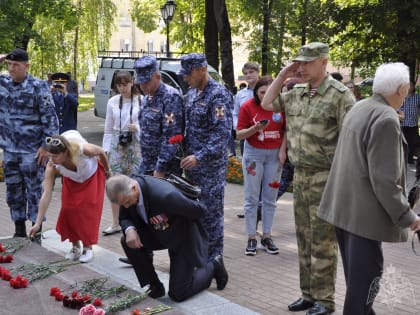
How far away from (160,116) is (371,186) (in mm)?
2556

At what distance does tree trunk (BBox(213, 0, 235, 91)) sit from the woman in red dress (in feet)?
42.3

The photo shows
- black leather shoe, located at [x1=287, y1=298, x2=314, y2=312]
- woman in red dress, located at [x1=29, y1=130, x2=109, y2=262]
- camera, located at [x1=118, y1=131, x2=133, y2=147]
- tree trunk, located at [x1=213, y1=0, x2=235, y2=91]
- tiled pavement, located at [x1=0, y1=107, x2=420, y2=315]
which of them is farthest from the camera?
tree trunk, located at [x1=213, y1=0, x2=235, y2=91]

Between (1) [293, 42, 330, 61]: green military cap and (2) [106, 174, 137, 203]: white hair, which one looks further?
(2) [106, 174, 137, 203]: white hair

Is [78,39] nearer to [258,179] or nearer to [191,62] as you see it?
[258,179]

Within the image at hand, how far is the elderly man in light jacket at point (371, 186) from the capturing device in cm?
355

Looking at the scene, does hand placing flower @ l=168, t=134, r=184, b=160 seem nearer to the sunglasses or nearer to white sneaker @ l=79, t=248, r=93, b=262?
the sunglasses

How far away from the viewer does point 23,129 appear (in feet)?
22.9

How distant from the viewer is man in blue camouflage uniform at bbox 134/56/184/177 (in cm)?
570

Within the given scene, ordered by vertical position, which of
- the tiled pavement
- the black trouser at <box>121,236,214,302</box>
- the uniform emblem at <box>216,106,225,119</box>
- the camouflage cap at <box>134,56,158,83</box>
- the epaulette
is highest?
the camouflage cap at <box>134,56,158,83</box>

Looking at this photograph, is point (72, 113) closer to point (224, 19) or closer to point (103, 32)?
point (224, 19)

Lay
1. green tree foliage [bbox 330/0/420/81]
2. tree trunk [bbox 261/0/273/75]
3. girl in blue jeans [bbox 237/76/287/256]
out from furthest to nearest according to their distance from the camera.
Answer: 1. tree trunk [bbox 261/0/273/75]
2. green tree foliage [bbox 330/0/420/81]
3. girl in blue jeans [bbox 237/76/287/256]

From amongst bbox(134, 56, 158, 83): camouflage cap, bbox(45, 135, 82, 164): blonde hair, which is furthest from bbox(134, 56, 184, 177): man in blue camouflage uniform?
bbox(45, 135, 82, 164): blonde hair

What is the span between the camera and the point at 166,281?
224 inches

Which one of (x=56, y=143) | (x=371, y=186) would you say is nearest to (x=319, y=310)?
(x=371, y=186)
